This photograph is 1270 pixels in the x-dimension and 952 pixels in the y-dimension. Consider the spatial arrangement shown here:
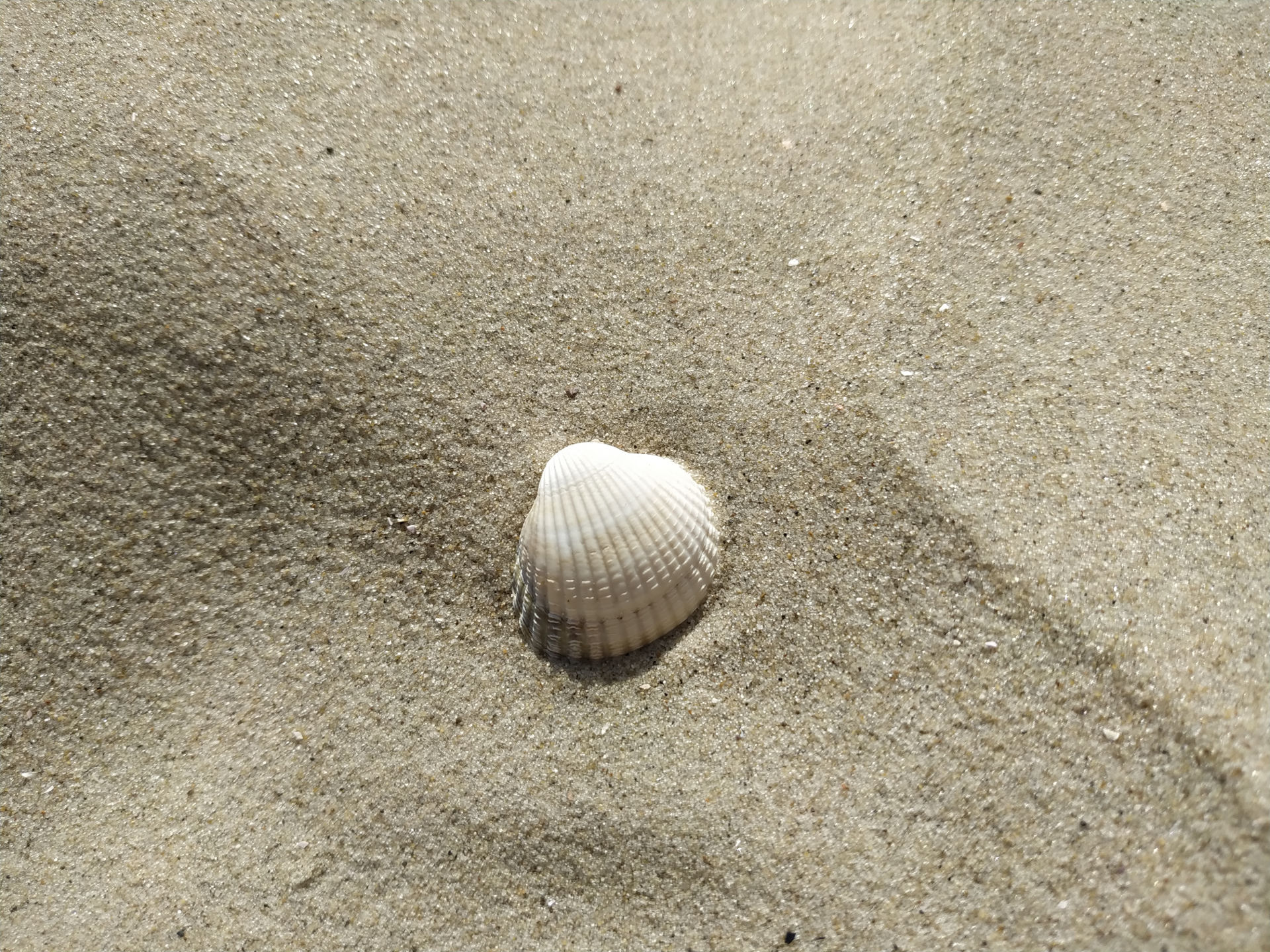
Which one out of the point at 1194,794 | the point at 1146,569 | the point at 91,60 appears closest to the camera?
the point at 1194,794

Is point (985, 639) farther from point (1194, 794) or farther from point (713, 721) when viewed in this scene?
point (713, 721)

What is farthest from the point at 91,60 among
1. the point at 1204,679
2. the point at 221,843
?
the point at 1204,679

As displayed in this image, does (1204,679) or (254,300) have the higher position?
(1204,679)

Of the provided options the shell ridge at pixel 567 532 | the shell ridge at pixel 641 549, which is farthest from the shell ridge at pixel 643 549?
the shell ridge at pixel 567 532

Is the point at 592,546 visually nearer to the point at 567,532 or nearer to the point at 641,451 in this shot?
the point at 567,532

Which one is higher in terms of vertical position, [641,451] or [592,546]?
[641,451]

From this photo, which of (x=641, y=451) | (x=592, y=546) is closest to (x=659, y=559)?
(x=592, y=546)

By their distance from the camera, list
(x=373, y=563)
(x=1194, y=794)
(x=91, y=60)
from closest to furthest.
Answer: (x=1194, y=794) < (x=373, y=563) < (x=91, y=60)

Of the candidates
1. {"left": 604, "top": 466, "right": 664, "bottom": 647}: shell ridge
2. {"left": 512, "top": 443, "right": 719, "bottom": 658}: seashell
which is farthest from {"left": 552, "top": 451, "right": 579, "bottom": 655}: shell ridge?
{"left": 604, "top": 466, "right": 664, "bottom": 647}: shell ridge
